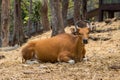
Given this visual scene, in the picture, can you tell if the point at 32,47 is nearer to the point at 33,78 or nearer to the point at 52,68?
the point at 52,68

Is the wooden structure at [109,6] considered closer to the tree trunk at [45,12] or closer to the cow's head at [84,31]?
the tree trunk at [45,12]

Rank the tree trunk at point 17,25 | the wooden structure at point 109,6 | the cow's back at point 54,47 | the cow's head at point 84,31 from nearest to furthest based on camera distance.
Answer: the cow's head at point 84,31 → the cow's back at point 54,47 → the tree trunk at point 17,25 → the wooden structure at point 109,6

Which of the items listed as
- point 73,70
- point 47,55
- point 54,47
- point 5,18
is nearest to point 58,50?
point 54,47

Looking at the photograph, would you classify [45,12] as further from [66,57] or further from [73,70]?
[73,70]

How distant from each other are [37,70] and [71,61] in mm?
1311

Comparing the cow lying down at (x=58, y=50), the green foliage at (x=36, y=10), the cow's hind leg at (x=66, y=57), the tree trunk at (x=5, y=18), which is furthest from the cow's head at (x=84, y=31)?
the green foliage at (x=36, y=10)

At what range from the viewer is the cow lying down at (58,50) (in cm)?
1004

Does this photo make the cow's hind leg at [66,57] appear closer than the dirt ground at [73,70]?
No

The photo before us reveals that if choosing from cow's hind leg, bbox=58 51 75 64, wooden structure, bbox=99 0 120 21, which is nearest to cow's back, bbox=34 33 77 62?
cow's hind leg, bbox=58 51 75 64

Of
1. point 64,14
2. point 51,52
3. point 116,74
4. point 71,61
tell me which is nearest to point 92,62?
point 71,61

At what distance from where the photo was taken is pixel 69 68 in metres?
8.99

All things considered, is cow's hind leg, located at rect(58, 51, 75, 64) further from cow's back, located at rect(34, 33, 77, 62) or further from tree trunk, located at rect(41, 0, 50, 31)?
tree trunk, located at rect(41, 0, 50, 31)

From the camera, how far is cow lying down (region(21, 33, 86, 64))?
1004 cm

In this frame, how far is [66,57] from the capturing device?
994cm
